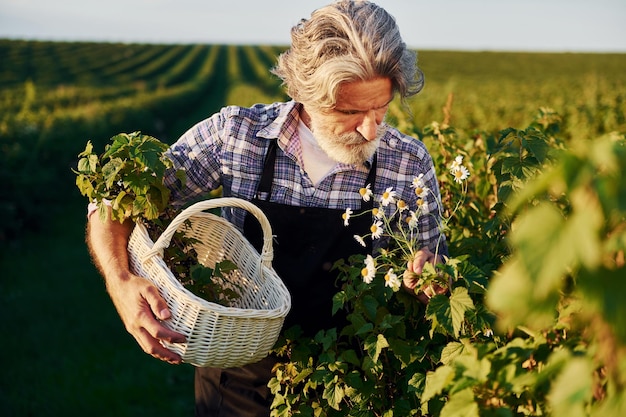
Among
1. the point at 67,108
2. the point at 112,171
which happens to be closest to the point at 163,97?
the point at 67,108

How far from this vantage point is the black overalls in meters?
2.26

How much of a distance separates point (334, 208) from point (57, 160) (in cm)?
795

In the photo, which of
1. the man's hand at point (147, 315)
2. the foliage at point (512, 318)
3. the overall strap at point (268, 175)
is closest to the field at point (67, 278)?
the overall strap at point (268, 175)

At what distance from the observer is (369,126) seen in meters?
2.18

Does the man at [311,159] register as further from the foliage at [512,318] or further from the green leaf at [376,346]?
the green leaf at [376,346]

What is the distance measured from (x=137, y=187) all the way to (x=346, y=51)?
84 centimetres

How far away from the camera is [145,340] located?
1.79m

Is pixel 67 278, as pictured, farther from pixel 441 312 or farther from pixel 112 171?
pixel 441 312

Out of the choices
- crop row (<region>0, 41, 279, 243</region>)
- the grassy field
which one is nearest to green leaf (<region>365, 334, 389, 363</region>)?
the grassy field

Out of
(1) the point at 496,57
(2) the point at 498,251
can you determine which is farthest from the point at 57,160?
(1) the point at 496,57

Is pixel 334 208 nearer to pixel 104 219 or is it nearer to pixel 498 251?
pixel 498 251

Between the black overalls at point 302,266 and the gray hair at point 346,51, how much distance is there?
16.7 inches

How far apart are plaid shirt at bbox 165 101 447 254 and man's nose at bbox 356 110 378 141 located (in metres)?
0.19

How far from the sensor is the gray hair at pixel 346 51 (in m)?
2.11
